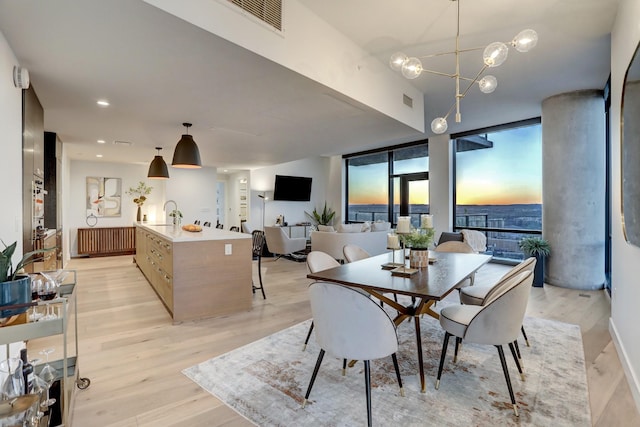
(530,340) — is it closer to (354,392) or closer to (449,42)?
(354,392)

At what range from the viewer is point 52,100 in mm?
3396

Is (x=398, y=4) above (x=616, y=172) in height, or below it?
above

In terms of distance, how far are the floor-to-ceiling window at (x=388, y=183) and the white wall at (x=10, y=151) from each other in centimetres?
776

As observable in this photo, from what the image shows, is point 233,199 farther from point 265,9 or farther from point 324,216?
point 265,9

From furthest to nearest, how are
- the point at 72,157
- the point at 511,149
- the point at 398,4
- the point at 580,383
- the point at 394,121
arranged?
1. the point at 72,157
2. the point at 511,149
3. the point at 394,121
4. the point at 398,4
5. the point at 580,383

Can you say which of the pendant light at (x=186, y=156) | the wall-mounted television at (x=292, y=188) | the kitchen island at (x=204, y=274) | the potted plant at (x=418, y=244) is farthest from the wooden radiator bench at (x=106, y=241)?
the potted plant at (x=418, y=244)

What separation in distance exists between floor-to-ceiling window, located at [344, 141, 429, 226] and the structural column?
348 cm

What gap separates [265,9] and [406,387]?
2887 millimetres

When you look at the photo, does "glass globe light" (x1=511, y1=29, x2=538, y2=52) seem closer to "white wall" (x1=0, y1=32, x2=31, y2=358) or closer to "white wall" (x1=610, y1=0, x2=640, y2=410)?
"white wall" (x1=610, y1=0, x2=640, y2=410)

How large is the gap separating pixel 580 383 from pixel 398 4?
3.21m

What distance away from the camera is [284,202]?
10.1 m

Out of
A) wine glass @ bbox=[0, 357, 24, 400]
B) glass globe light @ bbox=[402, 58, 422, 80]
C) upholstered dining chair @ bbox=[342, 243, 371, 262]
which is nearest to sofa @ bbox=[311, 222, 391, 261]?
upholstered dining chair @ bbox=[342, 243, 371, 262]

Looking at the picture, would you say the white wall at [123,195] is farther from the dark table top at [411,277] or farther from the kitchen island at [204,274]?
the dark table top at [411,277]

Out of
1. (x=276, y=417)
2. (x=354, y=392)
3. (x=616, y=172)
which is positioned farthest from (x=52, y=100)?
(x=616, y=172)
